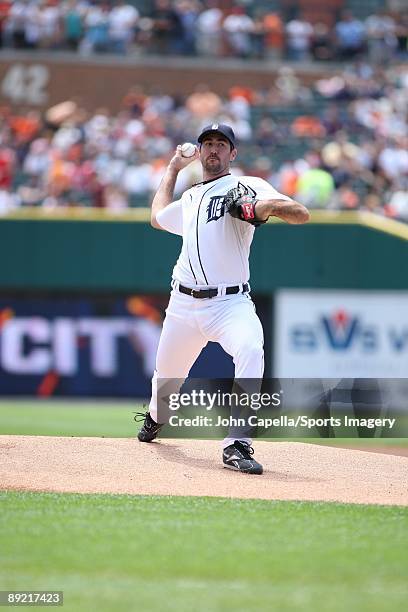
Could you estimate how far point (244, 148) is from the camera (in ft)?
55.7

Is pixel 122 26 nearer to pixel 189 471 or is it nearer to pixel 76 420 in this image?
pixel 76 420

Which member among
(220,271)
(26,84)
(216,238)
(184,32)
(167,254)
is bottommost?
(167,254)

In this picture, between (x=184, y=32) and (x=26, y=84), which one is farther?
(x=184, y=32)

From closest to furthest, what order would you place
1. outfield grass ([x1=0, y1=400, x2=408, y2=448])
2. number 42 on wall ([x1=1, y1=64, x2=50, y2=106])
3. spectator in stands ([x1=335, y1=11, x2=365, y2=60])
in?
outfield grass ([x1=0, y1=400, x2=408, y2=448])
spectator in stands ([x1=335, y1=11, x2=365, y2=60])
number 42 on wall ([x1=1, y1=64, x2=50, y2=106])

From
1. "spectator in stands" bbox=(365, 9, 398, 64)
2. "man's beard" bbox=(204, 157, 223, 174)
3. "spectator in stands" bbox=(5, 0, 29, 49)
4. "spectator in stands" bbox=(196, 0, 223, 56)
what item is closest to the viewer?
"man's beard" bbox=(204, 157, 223, 174)

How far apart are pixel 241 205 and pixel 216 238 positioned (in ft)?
1.19

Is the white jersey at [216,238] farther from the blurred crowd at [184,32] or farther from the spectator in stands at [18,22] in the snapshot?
the spectator in stands at [18,22]

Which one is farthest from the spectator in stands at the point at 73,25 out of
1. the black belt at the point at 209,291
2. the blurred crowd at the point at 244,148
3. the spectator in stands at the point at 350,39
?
the black belt at the point at 209,291

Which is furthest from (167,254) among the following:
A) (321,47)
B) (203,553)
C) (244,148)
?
(203,553)

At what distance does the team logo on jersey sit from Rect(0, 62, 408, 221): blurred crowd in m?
8.73

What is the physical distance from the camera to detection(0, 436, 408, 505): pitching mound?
632 centimetres

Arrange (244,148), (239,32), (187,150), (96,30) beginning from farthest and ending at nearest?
(239,32) < (96,30) < (244,148) < (187,150)

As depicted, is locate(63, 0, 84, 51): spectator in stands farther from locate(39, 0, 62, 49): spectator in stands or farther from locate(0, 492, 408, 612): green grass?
locate(0, 492, 408, 612): green grass

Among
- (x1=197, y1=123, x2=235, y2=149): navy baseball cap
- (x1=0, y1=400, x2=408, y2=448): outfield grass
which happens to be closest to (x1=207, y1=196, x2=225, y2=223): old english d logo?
(x1=197, y1=123, x2=235, y2=149): navy baseball cap
